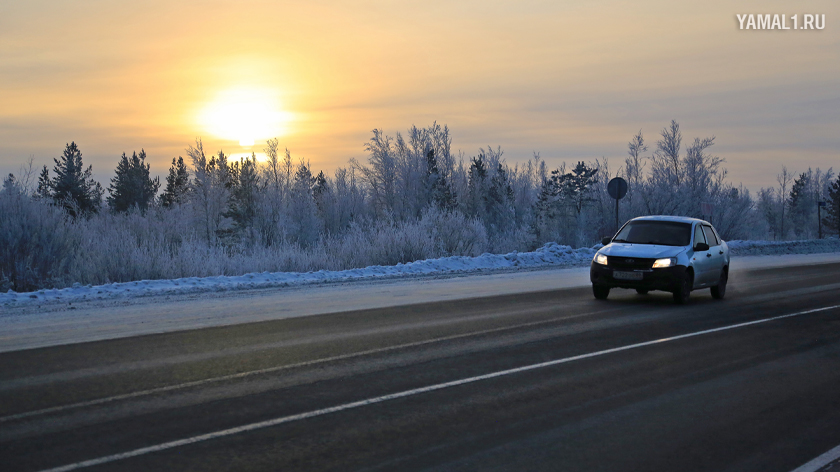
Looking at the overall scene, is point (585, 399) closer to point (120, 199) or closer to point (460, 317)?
point (460, 317)

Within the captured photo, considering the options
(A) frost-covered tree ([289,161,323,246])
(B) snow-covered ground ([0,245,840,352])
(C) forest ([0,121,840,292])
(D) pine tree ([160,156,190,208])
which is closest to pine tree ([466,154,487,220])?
(C) forest ([0,121,840,292])

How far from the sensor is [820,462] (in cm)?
489

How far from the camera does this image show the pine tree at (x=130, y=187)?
85281mm

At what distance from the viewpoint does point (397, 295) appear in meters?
15.4

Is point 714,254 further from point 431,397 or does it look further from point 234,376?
point 234,376

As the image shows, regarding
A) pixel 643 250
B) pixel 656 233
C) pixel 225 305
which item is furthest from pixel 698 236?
pixel 225 305

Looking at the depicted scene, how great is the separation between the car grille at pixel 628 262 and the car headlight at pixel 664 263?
98mm

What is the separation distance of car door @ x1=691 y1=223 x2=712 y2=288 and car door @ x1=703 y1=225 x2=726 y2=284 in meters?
0.12

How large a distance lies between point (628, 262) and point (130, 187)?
82.3 m

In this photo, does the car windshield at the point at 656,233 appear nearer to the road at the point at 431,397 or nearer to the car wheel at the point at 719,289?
the car wheel at the point at 719,289

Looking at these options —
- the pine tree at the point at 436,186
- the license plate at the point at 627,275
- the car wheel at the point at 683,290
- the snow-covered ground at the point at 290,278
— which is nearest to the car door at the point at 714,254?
the car wheel at the point at 683,290

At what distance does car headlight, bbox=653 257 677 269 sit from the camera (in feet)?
45.4

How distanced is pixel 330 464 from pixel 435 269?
17.4 m

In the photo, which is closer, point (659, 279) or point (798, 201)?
point (659, 279)
